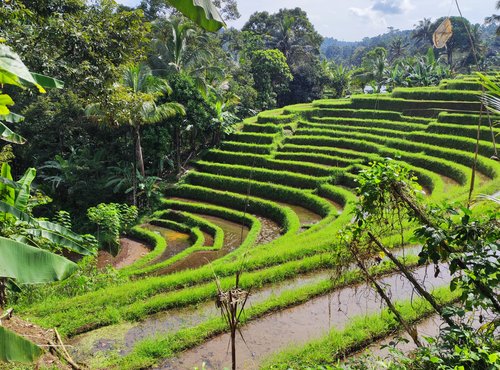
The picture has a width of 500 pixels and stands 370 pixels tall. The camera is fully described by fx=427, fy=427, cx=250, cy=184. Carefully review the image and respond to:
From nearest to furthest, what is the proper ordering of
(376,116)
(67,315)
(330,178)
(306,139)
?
(67,315) < (330,178) < (306,139) < (376,116)

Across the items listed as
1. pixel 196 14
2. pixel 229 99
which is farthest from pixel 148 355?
pixel 229 99

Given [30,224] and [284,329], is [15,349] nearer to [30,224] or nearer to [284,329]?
[30,224]

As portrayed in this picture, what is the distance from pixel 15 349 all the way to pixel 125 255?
9.95m

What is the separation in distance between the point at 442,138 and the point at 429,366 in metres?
15.2

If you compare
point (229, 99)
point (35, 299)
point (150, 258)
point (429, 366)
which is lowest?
point (150, 258)

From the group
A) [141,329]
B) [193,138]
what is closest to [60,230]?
[141,329]

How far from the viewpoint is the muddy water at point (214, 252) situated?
1017 centimetres

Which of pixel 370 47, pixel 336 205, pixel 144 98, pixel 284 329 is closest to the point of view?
pixel 284 329

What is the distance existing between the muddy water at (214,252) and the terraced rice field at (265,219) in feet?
0.16

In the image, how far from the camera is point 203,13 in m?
2.69

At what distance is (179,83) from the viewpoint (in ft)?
56.7

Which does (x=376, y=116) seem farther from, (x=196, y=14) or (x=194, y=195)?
(x=196, y=14)

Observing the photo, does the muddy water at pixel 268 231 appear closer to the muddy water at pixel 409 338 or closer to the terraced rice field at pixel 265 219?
the terraced rice field at pixel 265 219

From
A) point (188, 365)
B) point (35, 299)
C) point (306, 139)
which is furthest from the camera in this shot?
point (306, 139)
